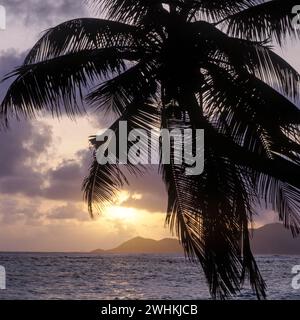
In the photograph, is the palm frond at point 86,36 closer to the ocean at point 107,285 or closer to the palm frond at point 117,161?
the palm frond at point 117,161

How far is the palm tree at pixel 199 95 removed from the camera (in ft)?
21.7

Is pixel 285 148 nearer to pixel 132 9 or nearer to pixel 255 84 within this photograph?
pixel 255 84

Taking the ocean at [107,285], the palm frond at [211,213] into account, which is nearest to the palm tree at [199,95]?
the palm frond at [211,213]

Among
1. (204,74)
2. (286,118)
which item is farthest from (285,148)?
(204,74)

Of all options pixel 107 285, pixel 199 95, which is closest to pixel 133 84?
pixel 199 95

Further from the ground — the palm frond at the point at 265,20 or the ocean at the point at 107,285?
the palm frond at the point at 265,20

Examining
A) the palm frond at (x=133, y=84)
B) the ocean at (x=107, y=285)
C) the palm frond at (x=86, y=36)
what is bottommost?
the ocean at (x=107, y=285)


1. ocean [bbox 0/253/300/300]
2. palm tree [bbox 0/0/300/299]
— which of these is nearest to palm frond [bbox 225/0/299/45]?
palm tree [bbox 0/0/300/299]

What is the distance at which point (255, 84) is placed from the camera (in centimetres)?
679

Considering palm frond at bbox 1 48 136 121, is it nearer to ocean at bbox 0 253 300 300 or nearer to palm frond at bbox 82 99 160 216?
palm frond at bbox 82 99 160 216

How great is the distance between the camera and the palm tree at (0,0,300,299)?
6602 millimetres

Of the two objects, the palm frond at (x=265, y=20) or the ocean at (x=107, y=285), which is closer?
the palm frond at (x=265, y=20)

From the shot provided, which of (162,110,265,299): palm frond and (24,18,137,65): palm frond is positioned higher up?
(24,18,137,65): palm frond
